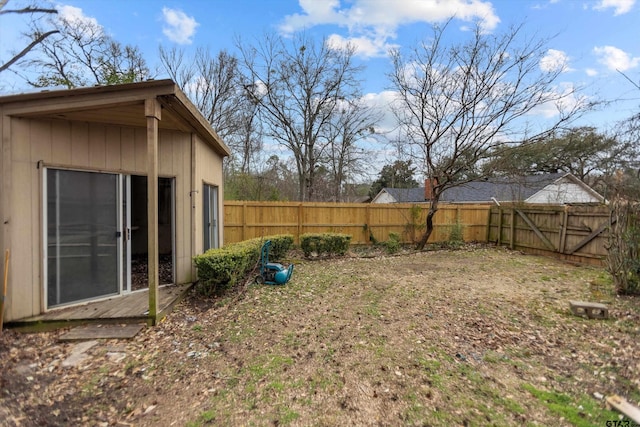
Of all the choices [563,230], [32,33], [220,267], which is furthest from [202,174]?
[32,33]

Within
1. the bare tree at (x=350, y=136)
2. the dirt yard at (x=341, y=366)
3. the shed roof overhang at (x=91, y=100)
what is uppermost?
the bare tree at (x=350, y=136)

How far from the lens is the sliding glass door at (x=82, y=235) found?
12.7 ft

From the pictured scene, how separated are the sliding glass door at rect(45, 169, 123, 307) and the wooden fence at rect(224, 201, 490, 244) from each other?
193 inches

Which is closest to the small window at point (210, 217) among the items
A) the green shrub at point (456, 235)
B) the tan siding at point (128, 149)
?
the tan siding at point (128, 149)

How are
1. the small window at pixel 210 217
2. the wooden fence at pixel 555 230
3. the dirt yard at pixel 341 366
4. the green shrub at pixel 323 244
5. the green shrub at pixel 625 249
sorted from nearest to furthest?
1. the dirt yard at pixel 341 366
2. the green shrub at pixel 625 249
3. the small window at pixel 210 217
4. the wooden fence at pixel 555 230
5. the green shrub at pixel 323 244

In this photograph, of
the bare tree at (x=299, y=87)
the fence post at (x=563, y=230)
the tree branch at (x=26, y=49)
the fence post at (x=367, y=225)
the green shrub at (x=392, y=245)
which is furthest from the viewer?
the bare tree at (x=299, y=87)

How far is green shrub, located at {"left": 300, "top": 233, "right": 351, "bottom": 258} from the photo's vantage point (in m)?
8.45

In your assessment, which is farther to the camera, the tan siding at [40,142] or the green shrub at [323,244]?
the green shrub at [323,244]

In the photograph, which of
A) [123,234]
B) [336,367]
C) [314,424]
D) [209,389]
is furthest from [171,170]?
[314,424]

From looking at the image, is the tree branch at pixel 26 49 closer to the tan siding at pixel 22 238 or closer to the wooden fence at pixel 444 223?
the wooden fence at pixel 444 223

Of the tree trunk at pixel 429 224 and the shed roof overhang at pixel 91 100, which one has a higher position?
the shed roof overhang at pixel 91 100

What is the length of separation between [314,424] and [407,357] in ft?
4.15

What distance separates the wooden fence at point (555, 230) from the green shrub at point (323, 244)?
607 cm

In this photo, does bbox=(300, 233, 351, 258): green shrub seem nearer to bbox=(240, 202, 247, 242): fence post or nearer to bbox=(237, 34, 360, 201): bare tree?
bbox=(240, 202, 247, 242): fence post
